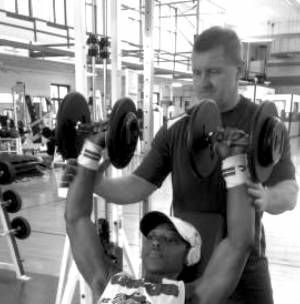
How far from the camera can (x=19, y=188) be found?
6.27 m

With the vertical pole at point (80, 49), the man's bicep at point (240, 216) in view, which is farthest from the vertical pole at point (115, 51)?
the man's bicep at point (240, 216)

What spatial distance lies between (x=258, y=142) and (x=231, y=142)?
0.11 m

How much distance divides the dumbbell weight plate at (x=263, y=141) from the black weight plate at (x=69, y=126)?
50cm

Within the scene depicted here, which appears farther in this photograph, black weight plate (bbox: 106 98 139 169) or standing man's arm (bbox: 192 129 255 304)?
black weight plate (bbox: 106 98 139 169)

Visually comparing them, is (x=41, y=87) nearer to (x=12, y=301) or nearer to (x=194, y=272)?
(x=12, y=301)

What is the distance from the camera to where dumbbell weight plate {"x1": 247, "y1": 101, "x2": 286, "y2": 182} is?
0.96 m

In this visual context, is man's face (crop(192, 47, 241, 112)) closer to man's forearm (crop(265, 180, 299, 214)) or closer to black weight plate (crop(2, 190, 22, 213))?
man's forearm (crop(265, 180, 299, 214))

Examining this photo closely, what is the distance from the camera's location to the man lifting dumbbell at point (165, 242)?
92 centimetres

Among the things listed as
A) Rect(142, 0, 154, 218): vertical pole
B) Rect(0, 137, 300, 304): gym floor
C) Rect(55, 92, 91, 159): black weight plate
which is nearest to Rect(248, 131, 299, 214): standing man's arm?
Rect(55, 92, 91, 159): black weight plate

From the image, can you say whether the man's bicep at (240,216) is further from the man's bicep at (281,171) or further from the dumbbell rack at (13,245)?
the dumbbell rack at (13,245)

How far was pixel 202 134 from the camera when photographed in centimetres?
102

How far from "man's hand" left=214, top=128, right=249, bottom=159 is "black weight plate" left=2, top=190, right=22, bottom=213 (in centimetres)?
242

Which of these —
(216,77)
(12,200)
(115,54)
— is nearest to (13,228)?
(12,200)

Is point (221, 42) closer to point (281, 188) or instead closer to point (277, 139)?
point (277, 139)
